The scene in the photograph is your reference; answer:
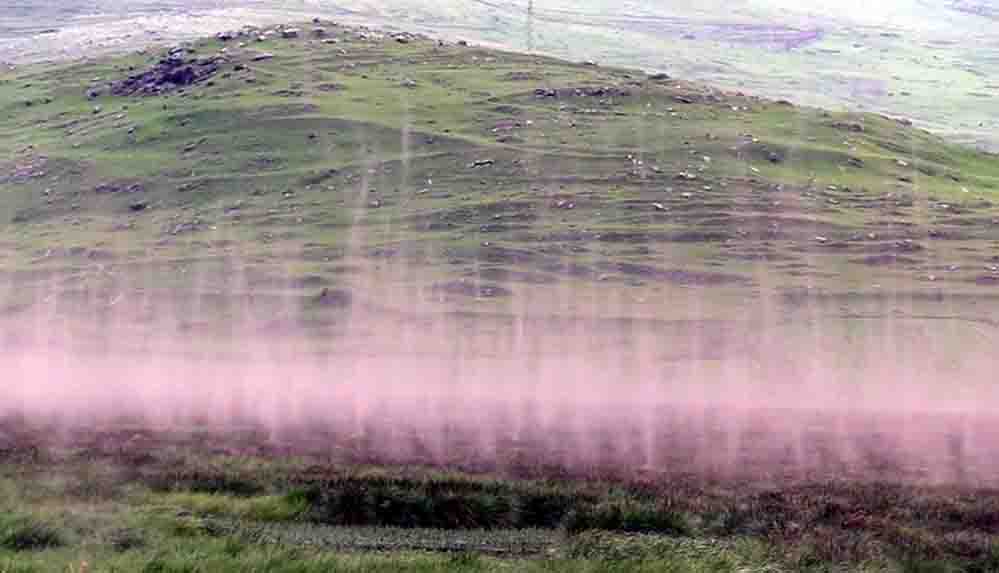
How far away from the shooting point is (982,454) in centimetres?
2147

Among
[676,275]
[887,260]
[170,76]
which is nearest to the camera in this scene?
[676,275]

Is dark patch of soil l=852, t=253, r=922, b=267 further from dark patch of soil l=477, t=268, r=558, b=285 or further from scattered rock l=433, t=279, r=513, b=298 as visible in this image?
scattered rock l=433, t=279, r=513, b=298

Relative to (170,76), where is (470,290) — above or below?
below

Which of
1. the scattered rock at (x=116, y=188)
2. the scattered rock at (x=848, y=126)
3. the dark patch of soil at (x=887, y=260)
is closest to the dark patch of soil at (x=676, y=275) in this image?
the dark patch of soil at (x=887, y=260)

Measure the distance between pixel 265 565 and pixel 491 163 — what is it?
3153 centimetres

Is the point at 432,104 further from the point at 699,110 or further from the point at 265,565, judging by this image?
the point at 265,565

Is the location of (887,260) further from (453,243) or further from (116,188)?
(116,188)

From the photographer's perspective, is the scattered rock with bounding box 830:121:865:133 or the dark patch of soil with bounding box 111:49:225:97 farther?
the dark patch of soil with bounding box 111:49:225:97

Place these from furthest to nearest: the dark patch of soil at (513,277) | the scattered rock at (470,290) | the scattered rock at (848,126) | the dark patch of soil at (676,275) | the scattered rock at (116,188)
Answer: the scattered rock at (848,126) < the scattered rock at (116,188) < the dark patch of soil at (513,277) < the dark patch of soil at (676,275) < the scattered rock at (470,290)

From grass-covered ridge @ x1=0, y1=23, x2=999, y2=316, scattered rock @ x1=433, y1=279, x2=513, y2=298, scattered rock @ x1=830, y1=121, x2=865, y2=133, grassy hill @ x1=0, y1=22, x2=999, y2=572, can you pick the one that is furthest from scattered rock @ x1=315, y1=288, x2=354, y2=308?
scattered rock @ x1=830, y1=121, x2=865, y2=133

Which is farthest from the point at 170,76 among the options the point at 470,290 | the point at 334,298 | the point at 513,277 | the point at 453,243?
the point at 470,290

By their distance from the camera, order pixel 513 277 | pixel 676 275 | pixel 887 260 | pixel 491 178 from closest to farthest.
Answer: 1. pixel 676 275
2. pixel 513 277
3. pixel 887 260
4. pixel 491 178

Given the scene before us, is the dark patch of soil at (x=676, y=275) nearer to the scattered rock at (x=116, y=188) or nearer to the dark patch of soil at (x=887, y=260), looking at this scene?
the dark patch of soil at (x=887, y=260)

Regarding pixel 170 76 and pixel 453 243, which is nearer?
pixel 453 243
